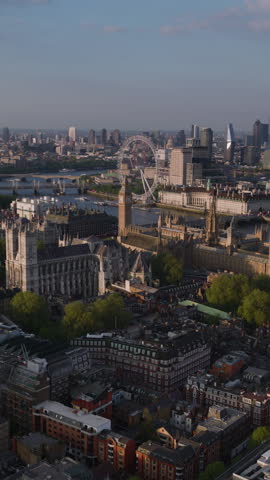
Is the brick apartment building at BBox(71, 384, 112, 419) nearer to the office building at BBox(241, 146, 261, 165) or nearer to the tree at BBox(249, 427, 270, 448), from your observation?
the tree at BBox(249, 427, 270, 448)

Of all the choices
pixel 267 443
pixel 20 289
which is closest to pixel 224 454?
pixel 267 443

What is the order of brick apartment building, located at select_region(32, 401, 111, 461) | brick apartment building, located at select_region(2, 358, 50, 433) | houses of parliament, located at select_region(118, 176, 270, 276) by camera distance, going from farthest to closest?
houses of parliament, located at select_region(118, 176, 270, 276) → brick apartment building, located at select_region(2, 358, 50, 433) → brick apartment building, located at select_region(32, 401, 111, 461)

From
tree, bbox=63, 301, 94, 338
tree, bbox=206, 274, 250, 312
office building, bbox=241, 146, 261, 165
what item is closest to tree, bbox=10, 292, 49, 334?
tree, bbox=63, 301, 94, 338

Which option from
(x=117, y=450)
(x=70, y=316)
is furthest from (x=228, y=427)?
(x=70, y=316)

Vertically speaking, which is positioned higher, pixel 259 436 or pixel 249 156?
pixel 249 156

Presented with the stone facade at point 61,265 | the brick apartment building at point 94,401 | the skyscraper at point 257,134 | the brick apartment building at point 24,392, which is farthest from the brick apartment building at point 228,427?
the skyscraper at point 257,134

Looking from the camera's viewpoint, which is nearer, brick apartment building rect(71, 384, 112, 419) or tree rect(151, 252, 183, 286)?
brick apartment building rect(71, 384, 112, 419)

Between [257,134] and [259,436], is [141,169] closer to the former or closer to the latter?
[259,436]
